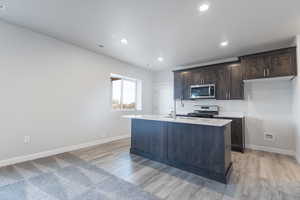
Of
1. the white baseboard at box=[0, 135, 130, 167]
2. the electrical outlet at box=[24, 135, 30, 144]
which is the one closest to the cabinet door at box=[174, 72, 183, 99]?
the white baseboard at box=[0, 135, 130, 167]

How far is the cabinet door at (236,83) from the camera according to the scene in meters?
3.90

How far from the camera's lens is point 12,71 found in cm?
274

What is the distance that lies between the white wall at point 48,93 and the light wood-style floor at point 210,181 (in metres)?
0.84

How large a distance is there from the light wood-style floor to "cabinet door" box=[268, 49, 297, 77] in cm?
196

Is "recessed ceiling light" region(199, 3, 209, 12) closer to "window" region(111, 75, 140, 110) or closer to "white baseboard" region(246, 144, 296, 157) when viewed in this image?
"window" region(111, 75, 140, 110)

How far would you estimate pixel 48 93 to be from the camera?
3209 mm

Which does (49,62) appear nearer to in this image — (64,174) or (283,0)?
(64,174)

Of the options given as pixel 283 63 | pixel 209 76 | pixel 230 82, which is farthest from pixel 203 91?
pixel 283 63

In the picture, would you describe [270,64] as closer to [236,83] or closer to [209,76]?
[236,83]

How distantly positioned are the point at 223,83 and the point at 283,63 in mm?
1347

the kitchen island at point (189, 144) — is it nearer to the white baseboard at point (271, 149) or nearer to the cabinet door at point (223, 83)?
the cabinet door at point (223, 83)

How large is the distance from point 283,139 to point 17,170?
5.84m

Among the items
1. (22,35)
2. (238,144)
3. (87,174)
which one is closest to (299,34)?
(238,144)

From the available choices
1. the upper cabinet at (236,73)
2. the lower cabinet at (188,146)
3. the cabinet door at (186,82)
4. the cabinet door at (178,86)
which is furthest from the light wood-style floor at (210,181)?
the cabinet door at (178,86)
